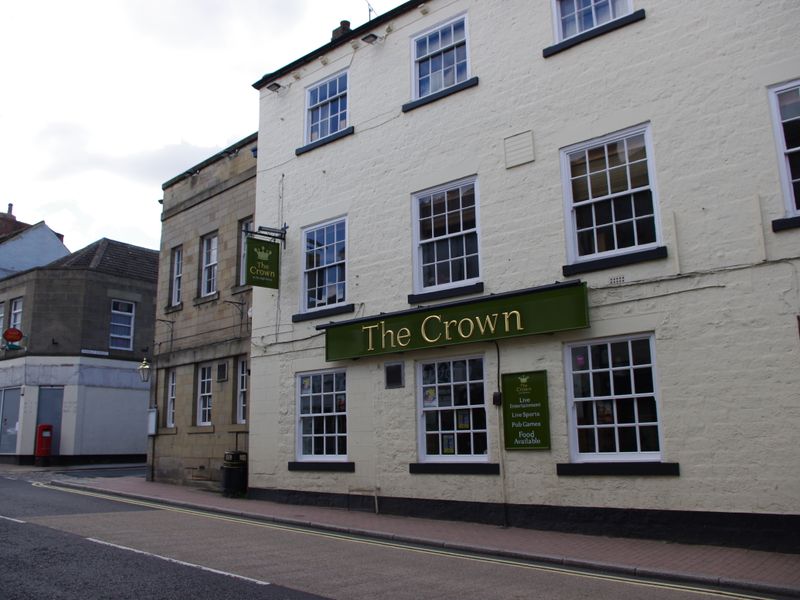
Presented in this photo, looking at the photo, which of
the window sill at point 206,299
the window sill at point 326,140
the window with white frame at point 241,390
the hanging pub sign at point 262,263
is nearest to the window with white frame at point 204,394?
the window with white frame at point 241,390

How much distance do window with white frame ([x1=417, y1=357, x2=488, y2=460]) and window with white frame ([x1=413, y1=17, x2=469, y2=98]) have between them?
5.59 m

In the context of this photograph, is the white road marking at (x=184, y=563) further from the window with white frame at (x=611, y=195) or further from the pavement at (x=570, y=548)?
the window with white frame at (x=611, y=195)

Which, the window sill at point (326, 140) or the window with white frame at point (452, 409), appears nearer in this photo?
the window with white frame at point (452, 409)

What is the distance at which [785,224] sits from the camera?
941cm

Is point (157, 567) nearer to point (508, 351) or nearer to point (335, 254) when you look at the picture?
point (508, 351)

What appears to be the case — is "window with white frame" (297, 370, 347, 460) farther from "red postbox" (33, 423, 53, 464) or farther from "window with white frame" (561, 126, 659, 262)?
"red postbox" (33, 423, 53, 464)

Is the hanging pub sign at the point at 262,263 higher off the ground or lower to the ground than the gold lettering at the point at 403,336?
higher

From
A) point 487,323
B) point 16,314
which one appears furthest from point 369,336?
point 16,314

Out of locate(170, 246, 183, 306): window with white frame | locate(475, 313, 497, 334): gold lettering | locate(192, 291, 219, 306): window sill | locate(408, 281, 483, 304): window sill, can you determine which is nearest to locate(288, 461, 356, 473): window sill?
locate(408, 281, 483, 304): window sill

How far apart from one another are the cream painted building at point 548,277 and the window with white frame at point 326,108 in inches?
3.1

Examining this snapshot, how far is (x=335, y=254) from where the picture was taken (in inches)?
603

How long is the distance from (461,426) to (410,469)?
132cm

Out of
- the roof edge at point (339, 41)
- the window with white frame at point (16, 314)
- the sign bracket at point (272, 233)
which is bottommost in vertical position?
the sign bracket at point (272, 233)

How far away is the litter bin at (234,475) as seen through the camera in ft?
52.8
